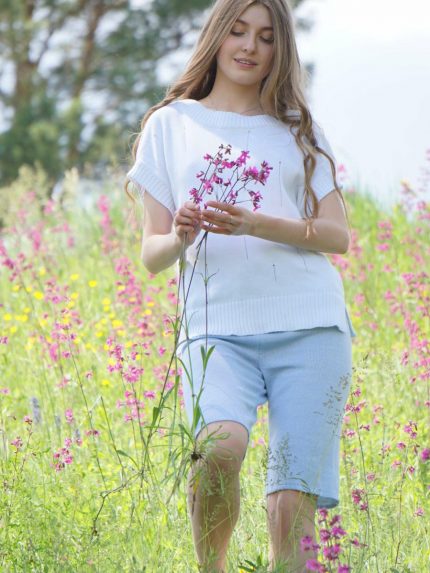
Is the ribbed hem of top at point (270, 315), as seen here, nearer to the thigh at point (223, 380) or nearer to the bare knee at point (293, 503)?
the thigh at point (223, 380)

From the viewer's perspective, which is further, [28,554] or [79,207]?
[79,207]

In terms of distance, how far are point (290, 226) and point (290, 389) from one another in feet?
1.42

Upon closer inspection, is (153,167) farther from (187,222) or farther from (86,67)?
(86,67)

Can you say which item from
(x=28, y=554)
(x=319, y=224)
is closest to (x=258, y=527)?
(x=28, y=554)

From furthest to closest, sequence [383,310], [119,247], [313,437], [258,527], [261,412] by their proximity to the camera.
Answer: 1. [119,247]
2. [383,310]
3. [261,412]
4. [258,527]
5. [313,437]

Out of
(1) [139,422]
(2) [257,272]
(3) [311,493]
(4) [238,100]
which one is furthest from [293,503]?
(4) [238,100]

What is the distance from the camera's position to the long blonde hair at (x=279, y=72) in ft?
10.3

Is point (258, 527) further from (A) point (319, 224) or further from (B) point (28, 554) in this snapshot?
(A) point (319, 224)

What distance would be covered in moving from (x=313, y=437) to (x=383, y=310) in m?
3.39

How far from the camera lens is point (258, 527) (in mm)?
3451

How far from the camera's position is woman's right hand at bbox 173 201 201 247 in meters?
2.77

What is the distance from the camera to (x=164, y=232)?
3.11 metres

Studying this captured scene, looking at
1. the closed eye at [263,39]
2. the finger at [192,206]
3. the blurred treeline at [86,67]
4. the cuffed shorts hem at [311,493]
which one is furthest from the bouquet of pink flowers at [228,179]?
the blurred treeline at [86,67]

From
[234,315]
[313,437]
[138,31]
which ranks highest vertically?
[234,315]
